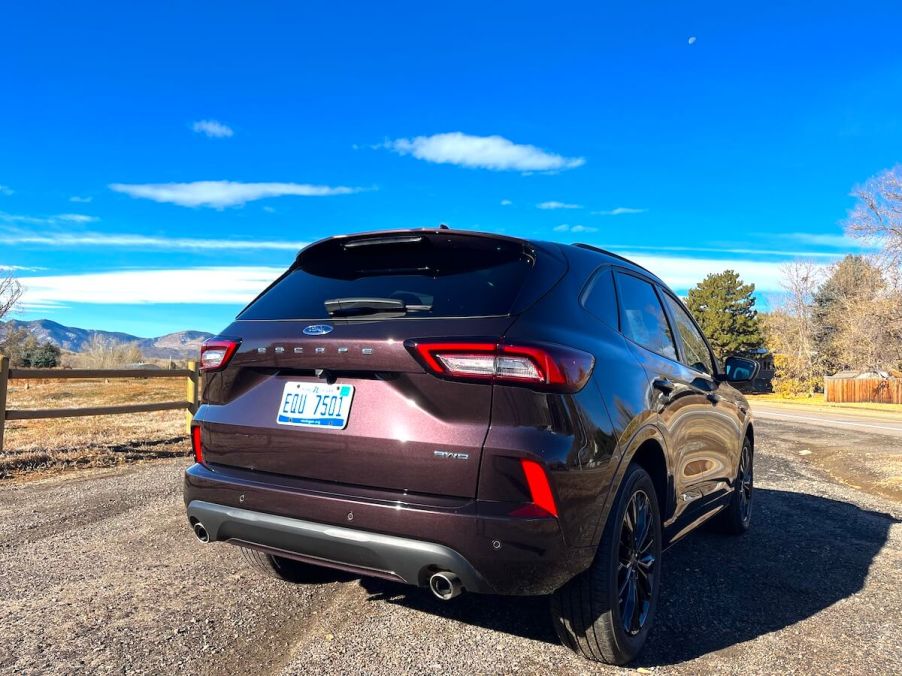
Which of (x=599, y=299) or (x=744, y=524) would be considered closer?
(x=599, y=299)

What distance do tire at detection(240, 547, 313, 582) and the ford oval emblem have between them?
1498 millimetres

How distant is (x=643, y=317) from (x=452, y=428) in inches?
64.4

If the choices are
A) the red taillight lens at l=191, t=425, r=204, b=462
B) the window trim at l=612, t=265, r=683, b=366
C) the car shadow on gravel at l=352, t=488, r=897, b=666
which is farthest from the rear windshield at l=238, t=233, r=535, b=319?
the car shadow on gravel at l=352, t=488, r=897, b=666

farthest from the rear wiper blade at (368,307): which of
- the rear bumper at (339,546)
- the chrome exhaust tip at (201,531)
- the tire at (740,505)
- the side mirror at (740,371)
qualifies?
the tire at (740,505)

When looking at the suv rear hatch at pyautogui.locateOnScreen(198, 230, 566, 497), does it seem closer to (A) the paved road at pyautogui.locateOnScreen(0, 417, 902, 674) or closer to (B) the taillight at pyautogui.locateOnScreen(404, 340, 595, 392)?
(B) the taillight at pyautogui.locateOnScreen(404, 340, 595, 392)

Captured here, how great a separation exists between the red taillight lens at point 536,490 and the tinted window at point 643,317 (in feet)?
3.60

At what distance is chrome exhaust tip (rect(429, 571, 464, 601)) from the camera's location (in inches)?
86.8

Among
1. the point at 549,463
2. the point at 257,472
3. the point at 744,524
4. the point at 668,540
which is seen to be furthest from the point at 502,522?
the point at 744,524

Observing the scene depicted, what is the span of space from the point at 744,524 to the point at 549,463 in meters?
3.53

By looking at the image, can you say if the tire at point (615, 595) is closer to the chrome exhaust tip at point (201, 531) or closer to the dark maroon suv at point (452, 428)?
the dark maroon suv at point (452, 428)

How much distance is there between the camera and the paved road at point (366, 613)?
104 inches

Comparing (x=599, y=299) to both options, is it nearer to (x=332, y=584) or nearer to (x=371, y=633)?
(x=371, y=633)

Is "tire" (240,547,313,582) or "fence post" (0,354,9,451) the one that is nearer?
"tire" (240,547,313,582)

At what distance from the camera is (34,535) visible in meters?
4.39
